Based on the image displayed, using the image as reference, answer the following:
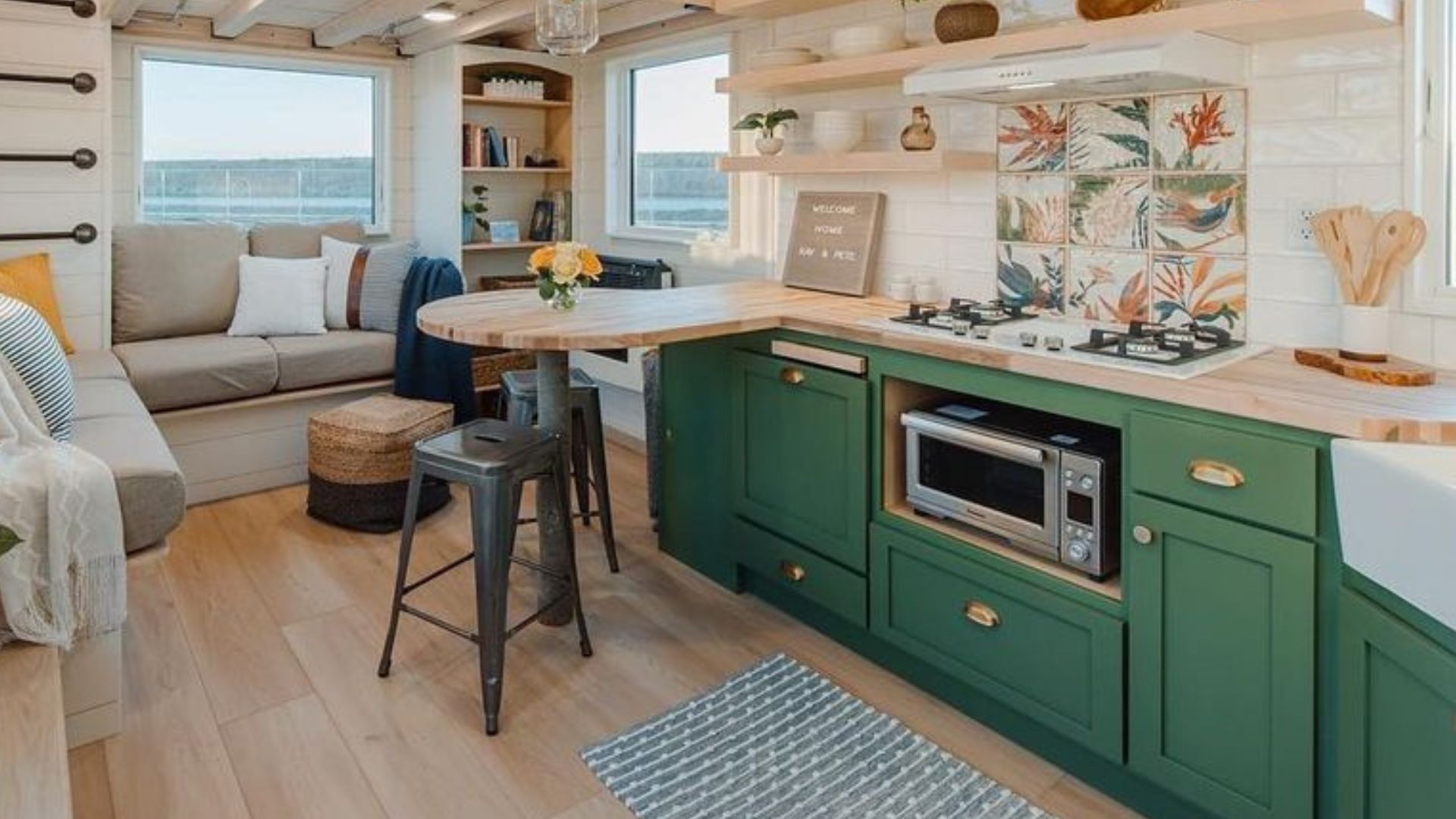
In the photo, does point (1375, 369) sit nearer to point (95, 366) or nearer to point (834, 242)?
point (834, 242)

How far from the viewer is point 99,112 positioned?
3881 mm

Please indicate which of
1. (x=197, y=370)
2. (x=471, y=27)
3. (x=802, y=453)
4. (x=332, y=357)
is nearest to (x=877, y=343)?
(x=802, y=453)

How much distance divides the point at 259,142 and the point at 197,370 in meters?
1.60

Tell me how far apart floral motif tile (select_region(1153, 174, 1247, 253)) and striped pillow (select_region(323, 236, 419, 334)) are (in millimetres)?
3309

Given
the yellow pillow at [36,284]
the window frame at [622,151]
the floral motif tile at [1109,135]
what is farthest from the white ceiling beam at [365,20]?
the floral motif tile at [1109,135]

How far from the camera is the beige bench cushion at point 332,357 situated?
4043 mm

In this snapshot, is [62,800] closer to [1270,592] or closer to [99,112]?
[1270,592]

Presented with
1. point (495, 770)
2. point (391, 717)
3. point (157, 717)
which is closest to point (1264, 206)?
point (495, 770)

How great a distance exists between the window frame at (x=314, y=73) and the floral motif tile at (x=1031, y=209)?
3571 mm

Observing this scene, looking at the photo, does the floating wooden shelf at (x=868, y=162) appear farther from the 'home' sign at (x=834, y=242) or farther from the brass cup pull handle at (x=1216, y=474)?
the brass cup pull handle at (x=1216, y=474)

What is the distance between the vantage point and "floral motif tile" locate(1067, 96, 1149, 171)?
2.45 meters

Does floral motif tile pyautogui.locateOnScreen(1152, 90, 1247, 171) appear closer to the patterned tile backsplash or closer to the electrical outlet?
the patterned tile backsplash

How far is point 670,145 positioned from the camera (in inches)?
181

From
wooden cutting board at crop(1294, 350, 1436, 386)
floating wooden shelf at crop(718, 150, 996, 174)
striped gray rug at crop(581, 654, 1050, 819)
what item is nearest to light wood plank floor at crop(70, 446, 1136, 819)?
striped gray rug at crop(581, 654, 1050, 819)
